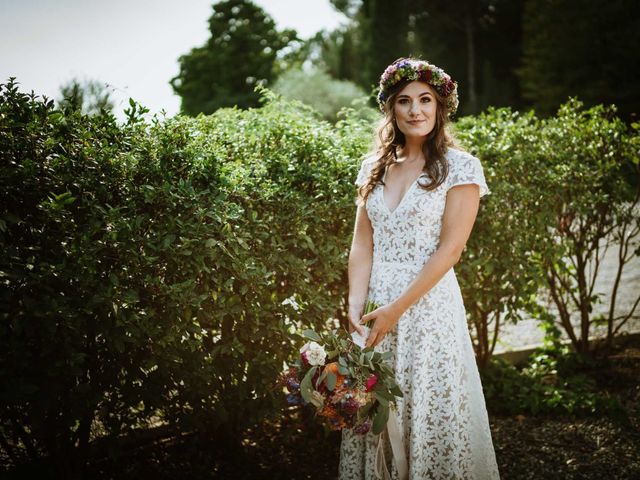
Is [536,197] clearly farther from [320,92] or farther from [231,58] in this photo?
[231,58]

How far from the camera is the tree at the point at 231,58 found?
37.8 m

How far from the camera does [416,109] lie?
2.74 meters

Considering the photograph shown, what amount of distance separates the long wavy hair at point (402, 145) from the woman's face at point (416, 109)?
0.04 meters

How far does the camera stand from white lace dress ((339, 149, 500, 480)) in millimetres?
2617

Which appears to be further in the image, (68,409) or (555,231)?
(555,231)

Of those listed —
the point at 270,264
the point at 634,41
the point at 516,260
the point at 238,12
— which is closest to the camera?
the point at 270,264

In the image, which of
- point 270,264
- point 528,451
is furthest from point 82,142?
point 528,451

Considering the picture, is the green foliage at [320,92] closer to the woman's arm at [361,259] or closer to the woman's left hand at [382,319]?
the woman's arm at [361,259]

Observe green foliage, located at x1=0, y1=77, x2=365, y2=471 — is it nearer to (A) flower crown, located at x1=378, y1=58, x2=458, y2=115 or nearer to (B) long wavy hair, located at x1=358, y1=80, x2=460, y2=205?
(B) long wavy hair, located at x1=358, y1=80, x2=460, y2=205

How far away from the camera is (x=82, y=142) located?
2781mm

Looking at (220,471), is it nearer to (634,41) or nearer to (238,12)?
(634,41)

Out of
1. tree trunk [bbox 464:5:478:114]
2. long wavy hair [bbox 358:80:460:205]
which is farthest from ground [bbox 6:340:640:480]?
tree trunk [bbox 464:5:478:114]

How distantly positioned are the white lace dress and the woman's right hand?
10 centimetres

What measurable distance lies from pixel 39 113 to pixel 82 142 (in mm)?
241
